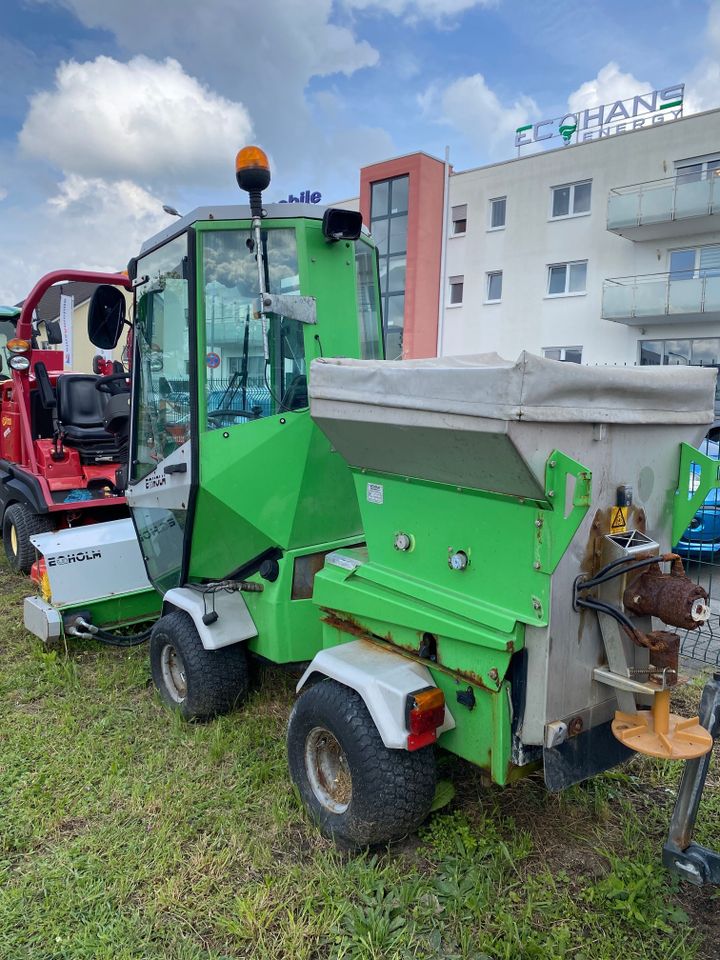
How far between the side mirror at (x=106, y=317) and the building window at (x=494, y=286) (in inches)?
789

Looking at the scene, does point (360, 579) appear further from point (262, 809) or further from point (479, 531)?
point (262, 809)

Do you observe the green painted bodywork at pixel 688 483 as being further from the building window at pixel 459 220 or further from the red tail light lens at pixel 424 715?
the building window at pixel 459 220

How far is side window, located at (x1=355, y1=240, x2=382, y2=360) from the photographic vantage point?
11.4 ft

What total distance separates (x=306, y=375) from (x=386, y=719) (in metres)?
1.61

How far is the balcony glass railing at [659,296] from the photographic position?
17719 millimetres

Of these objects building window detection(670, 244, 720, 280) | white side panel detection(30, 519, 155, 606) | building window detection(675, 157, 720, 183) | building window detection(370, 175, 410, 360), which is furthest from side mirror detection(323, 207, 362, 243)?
building window detection(370, 175, 410, 360)

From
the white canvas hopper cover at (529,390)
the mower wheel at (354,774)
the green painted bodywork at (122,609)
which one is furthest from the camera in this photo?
the green painted bodywork at (122,609)

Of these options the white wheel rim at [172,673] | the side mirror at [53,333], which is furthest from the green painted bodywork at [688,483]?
the side mirror at [53,333]

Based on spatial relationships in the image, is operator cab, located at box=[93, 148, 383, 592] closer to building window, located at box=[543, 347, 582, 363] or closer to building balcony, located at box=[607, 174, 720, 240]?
building balcony, located at box=[607, 174, 720, 240]

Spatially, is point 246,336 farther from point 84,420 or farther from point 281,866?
point 84,420

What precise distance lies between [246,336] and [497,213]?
21635 millimetres

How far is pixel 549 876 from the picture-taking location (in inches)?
96.3

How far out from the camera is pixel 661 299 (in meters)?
18.4

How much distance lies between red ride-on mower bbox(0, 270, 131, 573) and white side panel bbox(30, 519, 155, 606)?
140 cm
